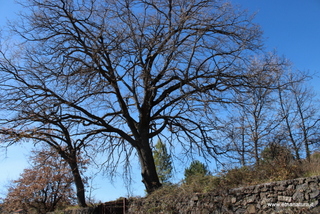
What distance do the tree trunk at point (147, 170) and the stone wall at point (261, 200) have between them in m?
2.17

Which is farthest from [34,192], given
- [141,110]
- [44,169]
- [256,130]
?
[256,130]

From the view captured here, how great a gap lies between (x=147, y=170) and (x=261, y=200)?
583cm

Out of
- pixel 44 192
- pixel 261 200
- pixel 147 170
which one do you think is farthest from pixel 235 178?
pixel 44 192

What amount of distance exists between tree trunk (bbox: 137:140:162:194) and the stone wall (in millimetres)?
2170

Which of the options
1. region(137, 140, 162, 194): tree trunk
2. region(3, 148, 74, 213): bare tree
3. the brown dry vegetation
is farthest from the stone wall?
region(3, 148, 74, 213): bare tree

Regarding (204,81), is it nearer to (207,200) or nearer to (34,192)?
(207,200)

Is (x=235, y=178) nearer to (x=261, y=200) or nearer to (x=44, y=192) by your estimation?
(x=261, y=200)

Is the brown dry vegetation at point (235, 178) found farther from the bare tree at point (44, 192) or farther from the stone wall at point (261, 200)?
the bare tree at point (44, 192)

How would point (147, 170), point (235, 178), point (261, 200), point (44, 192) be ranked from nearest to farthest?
point (261, 200) → point (235, 178) → point (147, 170) → point (44, 192)

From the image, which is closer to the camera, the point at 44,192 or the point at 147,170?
the point at 147,170

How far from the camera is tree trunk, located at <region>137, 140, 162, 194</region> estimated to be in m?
12.3

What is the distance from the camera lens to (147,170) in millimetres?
12555

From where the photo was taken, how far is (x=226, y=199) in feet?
28.0

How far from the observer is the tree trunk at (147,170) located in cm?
1226
